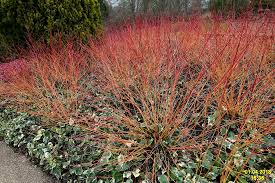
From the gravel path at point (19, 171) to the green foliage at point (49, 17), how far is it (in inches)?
78.2

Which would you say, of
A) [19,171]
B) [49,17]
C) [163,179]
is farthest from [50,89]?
[163,179]

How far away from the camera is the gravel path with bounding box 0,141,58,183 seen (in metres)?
1.79

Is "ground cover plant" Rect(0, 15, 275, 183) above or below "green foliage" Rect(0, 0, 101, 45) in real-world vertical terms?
below

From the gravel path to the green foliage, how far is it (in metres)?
1.99

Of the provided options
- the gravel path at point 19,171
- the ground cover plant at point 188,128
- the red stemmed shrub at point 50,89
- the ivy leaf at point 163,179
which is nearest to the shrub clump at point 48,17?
the red stemmed shrub at point 50,89

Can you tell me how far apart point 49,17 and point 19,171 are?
2.46 m

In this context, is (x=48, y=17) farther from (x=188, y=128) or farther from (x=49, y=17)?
(x=188, y=128)

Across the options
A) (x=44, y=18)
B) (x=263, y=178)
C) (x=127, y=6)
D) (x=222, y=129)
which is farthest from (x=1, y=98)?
(x=127, y=6)

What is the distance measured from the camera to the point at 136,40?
126 inches

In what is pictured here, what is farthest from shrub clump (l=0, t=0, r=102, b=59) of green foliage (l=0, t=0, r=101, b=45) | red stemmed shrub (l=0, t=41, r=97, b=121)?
red stemmed shrub (l=0, t=41, r=97, b=121)

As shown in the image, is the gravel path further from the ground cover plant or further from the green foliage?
the green foliage

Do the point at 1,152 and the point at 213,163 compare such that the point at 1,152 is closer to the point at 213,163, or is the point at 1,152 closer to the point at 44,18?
the point at 213,163

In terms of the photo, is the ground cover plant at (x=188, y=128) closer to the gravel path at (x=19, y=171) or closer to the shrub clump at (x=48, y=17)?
the gravel path at (x=19, y=171)

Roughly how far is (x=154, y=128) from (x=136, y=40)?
1.79 m
